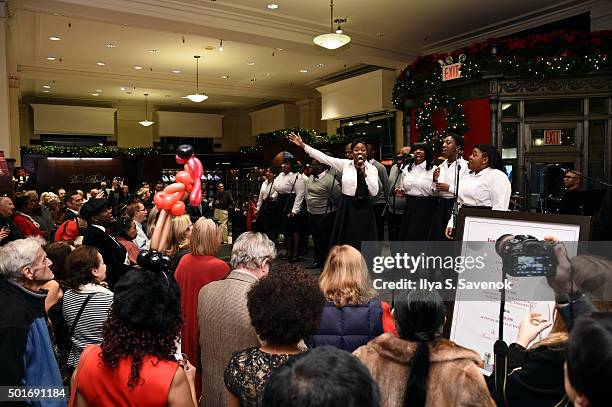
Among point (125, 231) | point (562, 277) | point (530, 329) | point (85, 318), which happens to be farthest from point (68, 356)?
point (562, 277)

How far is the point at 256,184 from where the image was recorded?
1008 cm

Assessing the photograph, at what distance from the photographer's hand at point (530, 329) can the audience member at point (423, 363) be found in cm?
25

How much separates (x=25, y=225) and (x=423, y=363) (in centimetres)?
471

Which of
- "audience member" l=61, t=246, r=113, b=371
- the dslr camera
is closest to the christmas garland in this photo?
the dslr camera

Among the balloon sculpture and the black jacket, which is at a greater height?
the balloon sculpture

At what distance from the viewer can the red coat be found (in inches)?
191

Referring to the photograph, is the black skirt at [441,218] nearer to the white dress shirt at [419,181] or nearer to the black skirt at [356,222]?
the white dress shirt at [419,181]

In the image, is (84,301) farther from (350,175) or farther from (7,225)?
(350,175)

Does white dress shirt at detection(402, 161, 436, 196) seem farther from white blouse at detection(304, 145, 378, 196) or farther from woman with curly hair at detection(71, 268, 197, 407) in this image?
woman with curly hair at detection(71, 268, 197, 407)

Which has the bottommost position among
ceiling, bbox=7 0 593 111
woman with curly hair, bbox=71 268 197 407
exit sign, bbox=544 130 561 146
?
woman with curly hair, bbox=71 268 197 407

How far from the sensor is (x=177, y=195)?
215cm

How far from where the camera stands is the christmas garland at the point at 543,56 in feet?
23.1

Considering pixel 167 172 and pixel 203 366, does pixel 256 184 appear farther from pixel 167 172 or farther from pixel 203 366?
pixel 203 366

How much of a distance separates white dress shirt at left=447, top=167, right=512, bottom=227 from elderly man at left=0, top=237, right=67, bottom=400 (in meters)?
3.09
